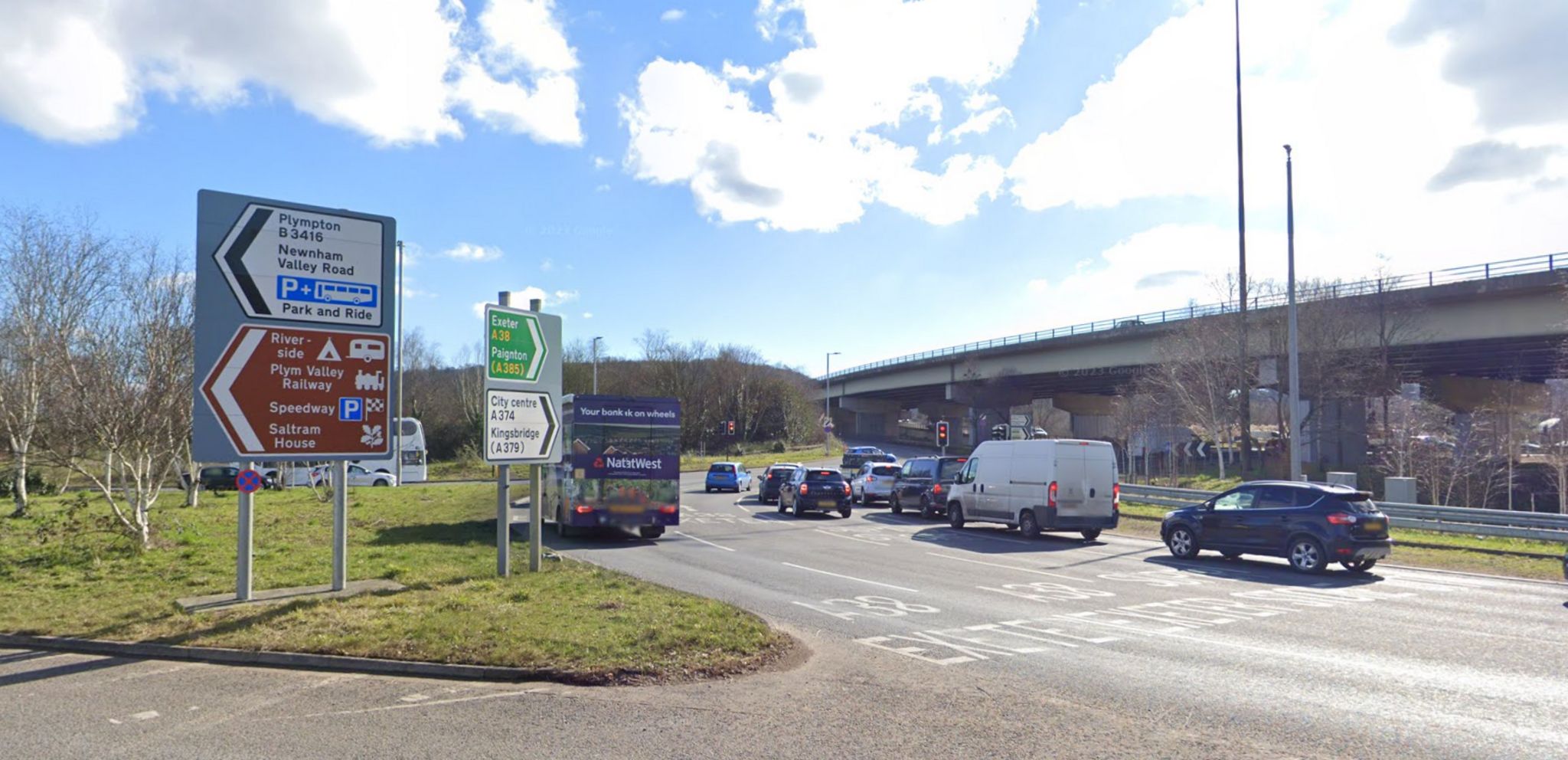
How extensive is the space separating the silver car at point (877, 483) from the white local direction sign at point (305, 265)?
22.0 metres

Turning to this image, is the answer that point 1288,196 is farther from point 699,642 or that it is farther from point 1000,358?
point 1000,358

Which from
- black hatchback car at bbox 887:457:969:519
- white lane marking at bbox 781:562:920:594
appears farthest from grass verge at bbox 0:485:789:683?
black hatchback car at bbox 887:457:969:519

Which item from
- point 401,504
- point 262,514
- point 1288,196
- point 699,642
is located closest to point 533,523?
point 699,642

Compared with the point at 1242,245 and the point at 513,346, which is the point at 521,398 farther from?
the point at 1242,245

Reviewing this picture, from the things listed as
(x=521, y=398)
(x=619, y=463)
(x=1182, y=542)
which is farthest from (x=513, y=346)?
(x=1182, y=542)

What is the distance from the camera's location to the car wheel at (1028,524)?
20.5m

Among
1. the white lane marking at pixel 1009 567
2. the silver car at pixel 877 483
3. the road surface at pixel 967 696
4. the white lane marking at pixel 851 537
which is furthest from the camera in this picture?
the silver car at pixel 877 483

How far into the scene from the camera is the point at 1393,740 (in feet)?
18.6

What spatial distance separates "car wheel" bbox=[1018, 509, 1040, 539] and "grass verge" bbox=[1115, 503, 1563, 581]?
2.99 meters

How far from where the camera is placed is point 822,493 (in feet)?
87.4

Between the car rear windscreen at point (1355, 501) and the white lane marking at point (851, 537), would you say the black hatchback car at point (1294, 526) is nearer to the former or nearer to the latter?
the car rear windscreen at point (1355, 501)

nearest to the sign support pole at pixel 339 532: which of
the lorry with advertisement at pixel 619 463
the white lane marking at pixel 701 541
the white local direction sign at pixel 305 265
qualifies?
the white local direction sign at pixel 305 265

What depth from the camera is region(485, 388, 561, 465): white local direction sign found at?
37.7ft

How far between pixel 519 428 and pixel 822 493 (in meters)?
15.7
